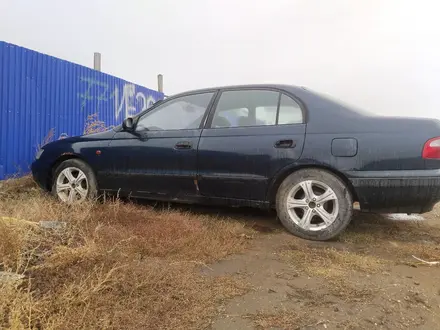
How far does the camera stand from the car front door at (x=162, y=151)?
3.62 meters

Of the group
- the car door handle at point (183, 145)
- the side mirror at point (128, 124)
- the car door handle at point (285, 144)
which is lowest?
the car door handle at point (183, 145)

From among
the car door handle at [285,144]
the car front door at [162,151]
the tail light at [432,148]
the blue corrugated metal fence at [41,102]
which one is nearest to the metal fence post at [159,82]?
the blue corrugated metal fence at [41,102]

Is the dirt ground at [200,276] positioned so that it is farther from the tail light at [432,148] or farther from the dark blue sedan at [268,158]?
the tail light at [432,148]

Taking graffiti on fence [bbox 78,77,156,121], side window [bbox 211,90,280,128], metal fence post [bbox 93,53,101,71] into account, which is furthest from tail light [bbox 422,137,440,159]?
metal fence post [bbox 93,53,101,71]

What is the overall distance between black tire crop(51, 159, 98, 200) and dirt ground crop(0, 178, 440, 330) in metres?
0.62

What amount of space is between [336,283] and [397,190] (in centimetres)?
114

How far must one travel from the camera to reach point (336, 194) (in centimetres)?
303

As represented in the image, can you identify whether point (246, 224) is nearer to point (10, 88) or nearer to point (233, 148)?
point (233, 148)

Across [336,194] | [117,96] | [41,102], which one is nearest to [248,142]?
[336,194]

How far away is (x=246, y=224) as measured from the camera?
12.0 ft

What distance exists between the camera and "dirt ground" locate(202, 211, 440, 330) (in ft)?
5.88

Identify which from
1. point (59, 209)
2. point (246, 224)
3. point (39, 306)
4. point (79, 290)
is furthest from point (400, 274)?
point (59, 209)

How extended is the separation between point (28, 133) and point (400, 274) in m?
Answer: 5.76

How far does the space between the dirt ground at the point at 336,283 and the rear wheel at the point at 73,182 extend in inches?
83.5
